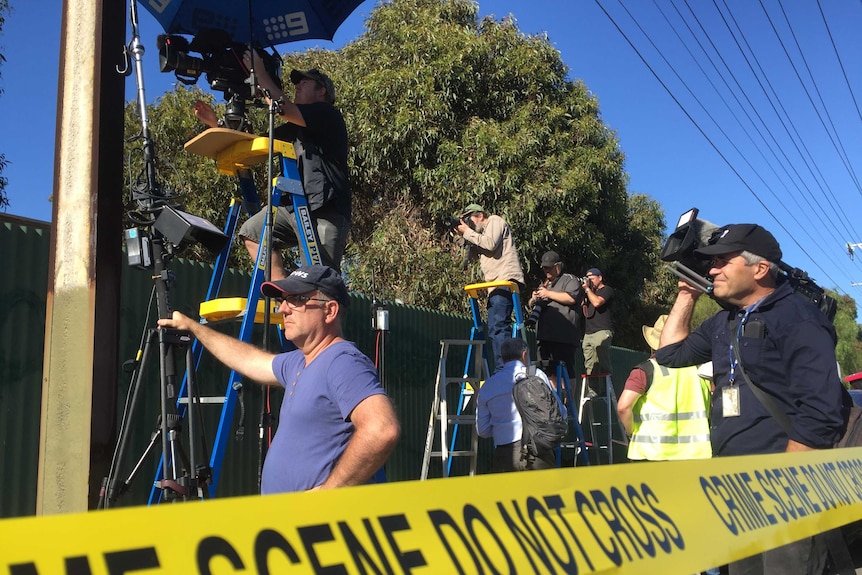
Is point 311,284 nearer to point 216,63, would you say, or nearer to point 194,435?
point 194,435

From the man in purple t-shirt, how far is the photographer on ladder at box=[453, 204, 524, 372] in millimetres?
4533

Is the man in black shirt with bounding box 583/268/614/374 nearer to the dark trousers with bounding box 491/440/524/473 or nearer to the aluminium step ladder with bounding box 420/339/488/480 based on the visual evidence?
the aluminium step ladder with bounding box 420/339/488/480

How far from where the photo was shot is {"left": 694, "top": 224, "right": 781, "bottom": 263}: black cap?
3.45m

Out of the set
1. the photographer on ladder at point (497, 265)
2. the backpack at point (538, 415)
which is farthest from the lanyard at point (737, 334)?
the photographer on ladder at point (497, 265)

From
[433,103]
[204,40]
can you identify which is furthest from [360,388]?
[433,103]

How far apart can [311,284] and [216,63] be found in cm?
152

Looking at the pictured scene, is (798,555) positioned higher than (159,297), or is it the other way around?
(159,297)

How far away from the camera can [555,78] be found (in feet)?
61.2

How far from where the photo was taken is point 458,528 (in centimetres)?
154

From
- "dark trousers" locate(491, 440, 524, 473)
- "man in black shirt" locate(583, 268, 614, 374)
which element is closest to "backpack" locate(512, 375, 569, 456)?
"dark trousers" locate(491, 440, 524, 473)

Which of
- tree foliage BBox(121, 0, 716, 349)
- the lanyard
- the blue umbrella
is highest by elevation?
tree foliage BBox(121, 0, 716, 349)

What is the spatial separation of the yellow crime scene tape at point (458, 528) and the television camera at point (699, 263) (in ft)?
3.81

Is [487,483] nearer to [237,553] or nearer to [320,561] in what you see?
[320,561]

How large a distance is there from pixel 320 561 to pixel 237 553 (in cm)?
14
